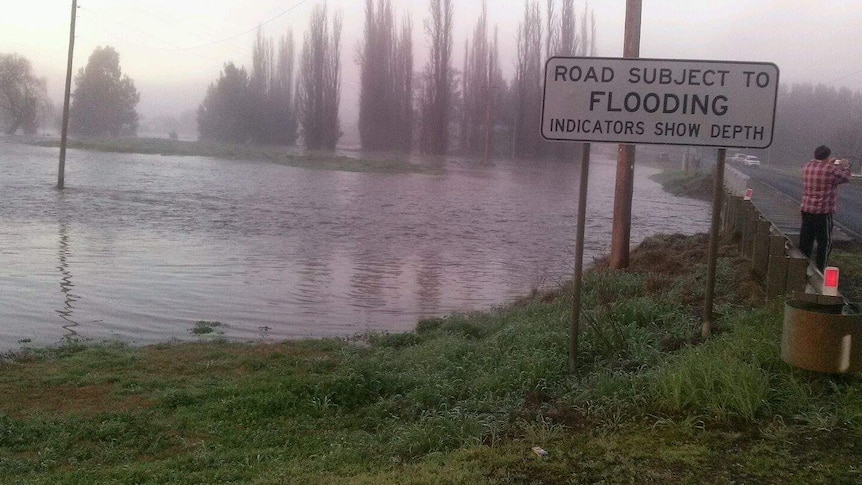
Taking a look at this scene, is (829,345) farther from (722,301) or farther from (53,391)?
(53,391)

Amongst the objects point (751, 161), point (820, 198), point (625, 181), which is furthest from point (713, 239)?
point (751, 161)

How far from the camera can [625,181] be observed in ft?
39.0

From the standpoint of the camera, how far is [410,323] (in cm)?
1129

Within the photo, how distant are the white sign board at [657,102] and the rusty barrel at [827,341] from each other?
1.81 m

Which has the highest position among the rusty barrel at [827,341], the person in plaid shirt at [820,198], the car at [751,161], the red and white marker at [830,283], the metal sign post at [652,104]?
the car at [751,161]

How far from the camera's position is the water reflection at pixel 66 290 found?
9.98 m

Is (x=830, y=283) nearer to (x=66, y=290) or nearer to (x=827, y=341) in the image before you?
(x=827, y=341)

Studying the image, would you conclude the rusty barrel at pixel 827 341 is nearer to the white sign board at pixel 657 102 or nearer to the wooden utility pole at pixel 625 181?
the white sign board at pixel 657 102

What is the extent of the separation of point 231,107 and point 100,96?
48.9ft

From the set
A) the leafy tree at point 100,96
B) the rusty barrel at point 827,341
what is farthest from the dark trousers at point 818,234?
the leafy tree at point 100,96

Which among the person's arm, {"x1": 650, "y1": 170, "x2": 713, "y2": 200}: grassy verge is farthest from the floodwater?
the person's arm

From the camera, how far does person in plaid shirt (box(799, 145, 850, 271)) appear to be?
10086 mm

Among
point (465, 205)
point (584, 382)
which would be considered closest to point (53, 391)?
point (584, 382)

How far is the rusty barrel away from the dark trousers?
548cm
